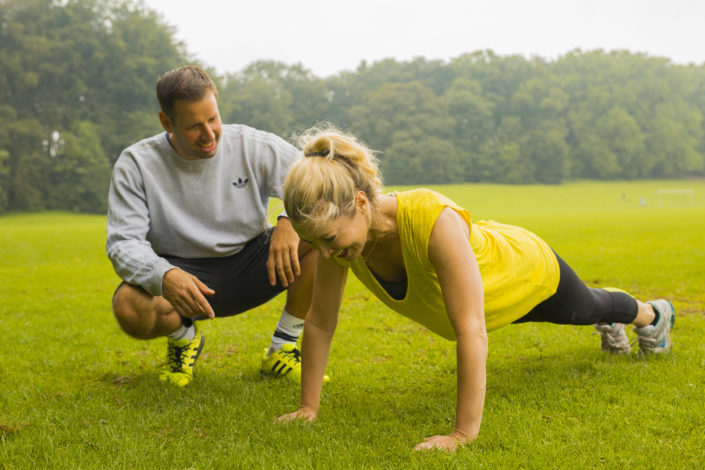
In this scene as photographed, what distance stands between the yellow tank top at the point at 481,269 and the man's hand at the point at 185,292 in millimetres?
774

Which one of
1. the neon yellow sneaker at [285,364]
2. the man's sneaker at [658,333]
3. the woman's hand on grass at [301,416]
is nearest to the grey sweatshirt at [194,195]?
the neon yellow sneaker at [285,364]

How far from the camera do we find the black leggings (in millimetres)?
3568

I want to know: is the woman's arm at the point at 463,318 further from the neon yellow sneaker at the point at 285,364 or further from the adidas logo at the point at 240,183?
the adidas logo at the point at 240,183

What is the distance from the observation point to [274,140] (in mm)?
4137

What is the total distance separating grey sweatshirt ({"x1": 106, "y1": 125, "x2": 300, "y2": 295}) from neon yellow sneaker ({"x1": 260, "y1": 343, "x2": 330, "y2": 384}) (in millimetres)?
715

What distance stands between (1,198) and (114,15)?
20.0m

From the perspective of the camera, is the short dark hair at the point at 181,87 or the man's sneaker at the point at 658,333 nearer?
the short dark hair at the point at 181,87

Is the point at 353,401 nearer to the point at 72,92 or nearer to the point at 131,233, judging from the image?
the point at 131,233

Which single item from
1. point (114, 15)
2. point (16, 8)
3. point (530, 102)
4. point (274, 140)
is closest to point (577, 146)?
point (530, 102)

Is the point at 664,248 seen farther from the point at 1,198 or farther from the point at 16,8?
the point at 16,8

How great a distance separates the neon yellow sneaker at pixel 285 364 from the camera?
4020 millimetres

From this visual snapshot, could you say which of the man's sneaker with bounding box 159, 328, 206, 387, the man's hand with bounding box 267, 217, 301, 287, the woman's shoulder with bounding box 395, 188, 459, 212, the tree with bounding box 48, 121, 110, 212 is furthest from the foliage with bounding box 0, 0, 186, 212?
the woman's shoulder with bounding box 395, 188, 459, 212

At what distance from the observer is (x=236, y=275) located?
4059 millimetres

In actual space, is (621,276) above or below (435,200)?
below
